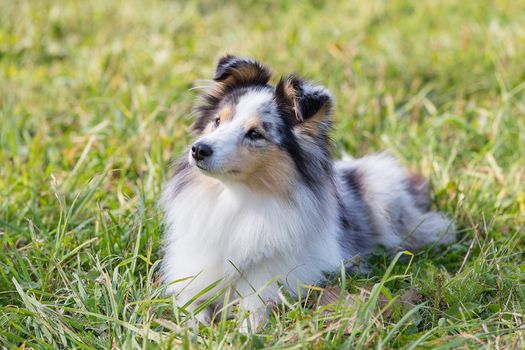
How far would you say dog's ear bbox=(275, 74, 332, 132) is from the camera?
3.35 meters

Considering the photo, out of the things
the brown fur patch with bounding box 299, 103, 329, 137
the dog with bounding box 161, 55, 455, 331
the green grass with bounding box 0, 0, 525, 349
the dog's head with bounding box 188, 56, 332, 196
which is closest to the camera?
the green grass with bounding box 0, 0, 525, 349

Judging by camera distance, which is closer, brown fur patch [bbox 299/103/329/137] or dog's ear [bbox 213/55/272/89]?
brown fur patch [bbox 299/103/329/137]

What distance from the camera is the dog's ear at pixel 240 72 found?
3.65 metres

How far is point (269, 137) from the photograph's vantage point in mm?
3381

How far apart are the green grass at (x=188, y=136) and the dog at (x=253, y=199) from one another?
193 millimetres

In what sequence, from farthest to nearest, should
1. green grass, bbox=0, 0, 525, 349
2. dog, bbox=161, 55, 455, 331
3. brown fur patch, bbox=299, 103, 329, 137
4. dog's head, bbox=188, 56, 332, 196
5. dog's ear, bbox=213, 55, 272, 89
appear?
dog's ear, bbox=213, 55, 272, 89 → brown fur patch, bbox=299, 103, 329, 137 → dog, bbox=161, 55, 455, 331 → dog's head, bbox=188, 56, 332, 196 → green grass, bbox=0, 0, 525, 349

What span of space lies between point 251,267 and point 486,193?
2.09 metres

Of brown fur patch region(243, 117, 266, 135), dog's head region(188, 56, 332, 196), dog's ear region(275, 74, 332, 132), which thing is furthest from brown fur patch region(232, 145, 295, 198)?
dog's ear region(275, 74, 332, 132)

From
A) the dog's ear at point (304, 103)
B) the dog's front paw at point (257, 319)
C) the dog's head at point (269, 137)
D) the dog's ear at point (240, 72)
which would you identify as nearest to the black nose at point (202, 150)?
the dog's head at point (269, 137)

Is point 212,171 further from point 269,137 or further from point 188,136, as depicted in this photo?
point 188,136

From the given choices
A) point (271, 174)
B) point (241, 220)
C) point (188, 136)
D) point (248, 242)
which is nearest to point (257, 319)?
point (248, 242)

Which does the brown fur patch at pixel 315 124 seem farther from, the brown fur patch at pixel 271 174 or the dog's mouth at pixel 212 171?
the dog's mouth at pixel 212 171

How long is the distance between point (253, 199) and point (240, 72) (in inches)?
28.9

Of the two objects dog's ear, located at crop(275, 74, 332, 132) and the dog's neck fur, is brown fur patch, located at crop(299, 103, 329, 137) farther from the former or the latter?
the dog's neck fur
